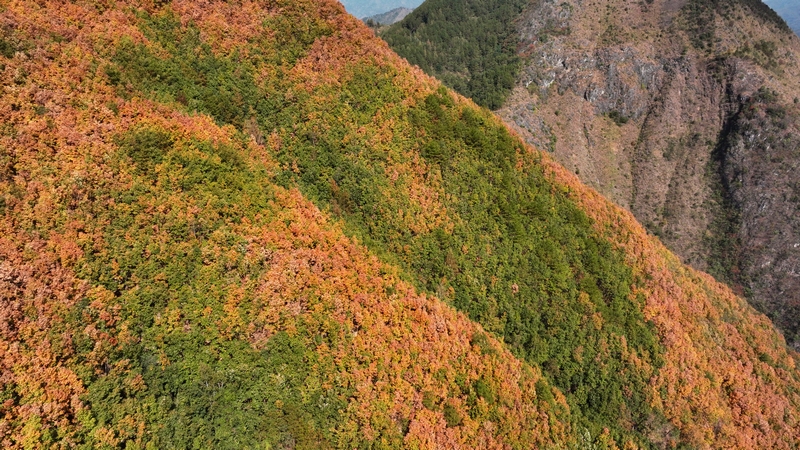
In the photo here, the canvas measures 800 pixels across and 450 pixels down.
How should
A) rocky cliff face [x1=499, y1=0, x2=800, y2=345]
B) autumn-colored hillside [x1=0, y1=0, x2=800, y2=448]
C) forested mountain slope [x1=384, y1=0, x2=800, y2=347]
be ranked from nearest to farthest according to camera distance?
autumn-colored hillside [x1=0, y1=0, x2=800, y2=448] → forested mountain slope [x1=384, y1=0, x2=800, y2=347] → rocky cliff face [x1=499, y1=0, x2=800, y2=345]

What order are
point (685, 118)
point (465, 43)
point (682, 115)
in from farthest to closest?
point (465, 43)
point (682, 115)
point (685, 118)

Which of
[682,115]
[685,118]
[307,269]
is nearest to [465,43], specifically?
[682,115]

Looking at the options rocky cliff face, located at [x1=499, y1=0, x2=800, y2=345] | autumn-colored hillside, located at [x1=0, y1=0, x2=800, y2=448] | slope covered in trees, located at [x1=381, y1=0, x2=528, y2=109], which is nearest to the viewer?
autumn-colored hillside, located at [x1=0, y1=0, x2=800, y2=448]

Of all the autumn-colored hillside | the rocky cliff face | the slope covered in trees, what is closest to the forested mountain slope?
the rocky cliff face

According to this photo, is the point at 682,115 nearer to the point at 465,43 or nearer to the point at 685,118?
the point at 685,118

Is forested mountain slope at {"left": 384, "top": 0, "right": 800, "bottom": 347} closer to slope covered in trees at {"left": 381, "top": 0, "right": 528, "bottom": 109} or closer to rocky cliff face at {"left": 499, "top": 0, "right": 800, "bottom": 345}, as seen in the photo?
Result: rocky cliff face at {"left": 499, "top": 0, "right": 800, "bottom": 345}

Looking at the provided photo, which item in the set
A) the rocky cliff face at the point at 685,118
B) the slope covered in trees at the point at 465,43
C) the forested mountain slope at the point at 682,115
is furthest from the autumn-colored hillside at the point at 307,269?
the slope covered in trees at the point at 465,43

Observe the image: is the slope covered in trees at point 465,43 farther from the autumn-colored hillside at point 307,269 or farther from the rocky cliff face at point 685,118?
the autumn-colored hillside at point 307,269
